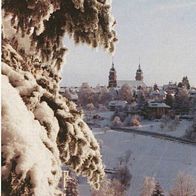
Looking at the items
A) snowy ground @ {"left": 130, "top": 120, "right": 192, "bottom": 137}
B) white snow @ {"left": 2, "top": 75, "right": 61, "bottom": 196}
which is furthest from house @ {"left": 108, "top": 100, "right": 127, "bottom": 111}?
white snow @ {"left": 2, "top": 75, "right": 61, "bottom": 196}

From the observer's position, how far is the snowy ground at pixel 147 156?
60.7 meters

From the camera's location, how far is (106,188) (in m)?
49.2

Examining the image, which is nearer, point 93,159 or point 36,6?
point 36,6

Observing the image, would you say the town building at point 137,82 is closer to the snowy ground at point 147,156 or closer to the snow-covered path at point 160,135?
the snow-covered path at point 160,135

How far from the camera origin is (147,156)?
69.8 metres

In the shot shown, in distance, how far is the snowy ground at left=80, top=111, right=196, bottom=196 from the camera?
2388 inches

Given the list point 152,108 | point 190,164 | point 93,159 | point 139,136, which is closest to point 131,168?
point 190,164

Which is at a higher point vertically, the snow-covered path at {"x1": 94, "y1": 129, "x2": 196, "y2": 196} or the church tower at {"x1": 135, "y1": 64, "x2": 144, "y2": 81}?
the church tower at {"x1": 135, "y1": 64, "x2": 144, "y2": 81}

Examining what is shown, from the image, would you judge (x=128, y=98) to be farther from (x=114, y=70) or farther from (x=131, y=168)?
(x=131, y=168)

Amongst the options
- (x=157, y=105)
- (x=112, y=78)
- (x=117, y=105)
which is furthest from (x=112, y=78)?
(x=157, y=105)

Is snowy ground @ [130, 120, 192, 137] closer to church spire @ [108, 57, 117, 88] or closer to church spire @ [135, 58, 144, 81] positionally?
church spire @ [108, 57, 117, 88]

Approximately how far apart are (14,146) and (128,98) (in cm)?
10402

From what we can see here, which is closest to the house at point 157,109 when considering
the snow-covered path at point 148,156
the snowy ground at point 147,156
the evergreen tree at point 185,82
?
the snowy ground at point 147,156

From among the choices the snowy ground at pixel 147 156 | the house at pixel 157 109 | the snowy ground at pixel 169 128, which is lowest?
the snowy ground at pixel 147 156
